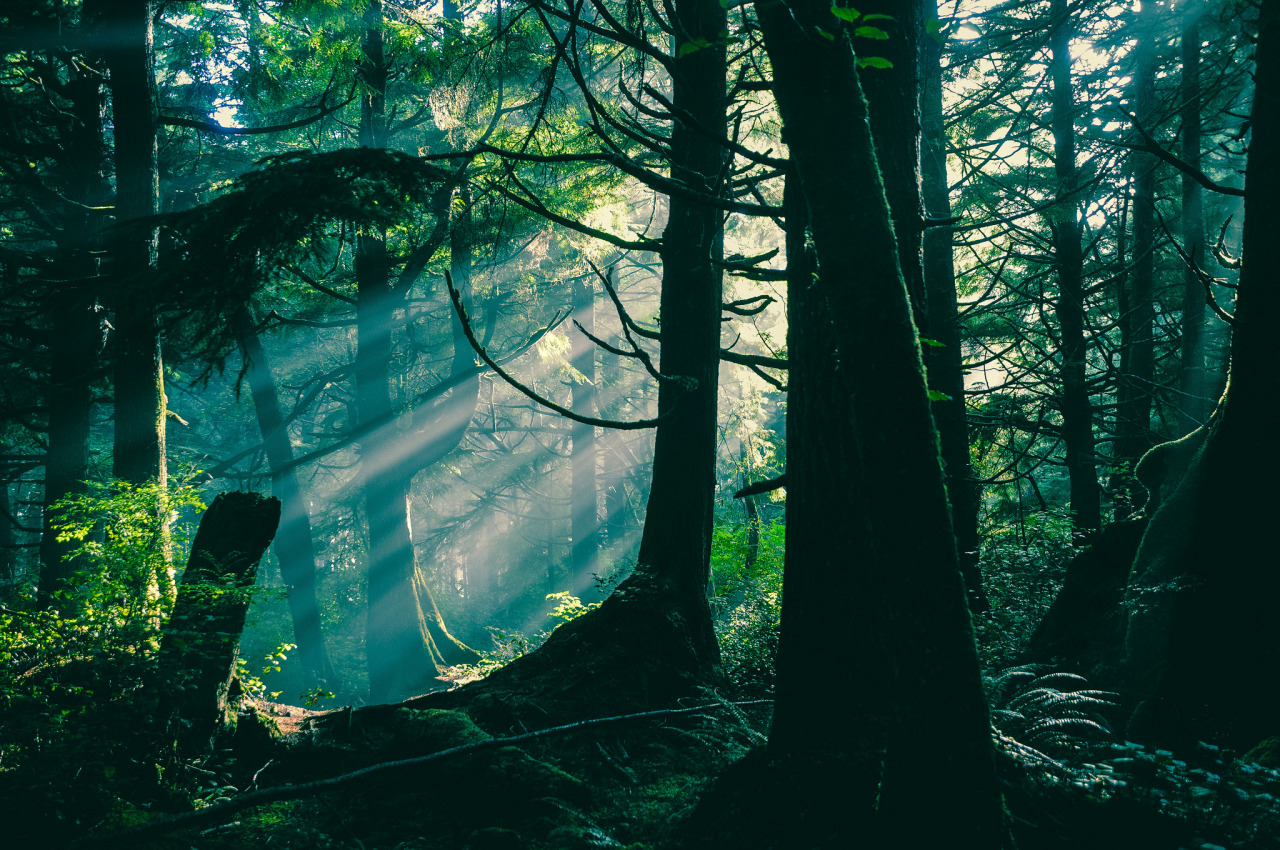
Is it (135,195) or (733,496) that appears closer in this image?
(733,496)

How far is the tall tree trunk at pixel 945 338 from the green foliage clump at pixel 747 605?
1.80m

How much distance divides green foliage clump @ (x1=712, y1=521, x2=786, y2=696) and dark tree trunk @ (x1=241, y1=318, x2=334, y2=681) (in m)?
10.8

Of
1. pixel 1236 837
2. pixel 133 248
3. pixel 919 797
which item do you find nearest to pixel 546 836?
pixel 919 797

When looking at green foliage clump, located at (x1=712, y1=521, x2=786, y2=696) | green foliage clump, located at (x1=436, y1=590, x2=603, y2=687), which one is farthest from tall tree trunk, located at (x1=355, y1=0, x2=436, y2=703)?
green foliage clump, located at (x1=712, y1=521, x2=786, y2=696)

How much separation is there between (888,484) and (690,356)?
429cm

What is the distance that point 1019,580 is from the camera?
6988 millimetres

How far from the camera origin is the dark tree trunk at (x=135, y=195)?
773 centimetres

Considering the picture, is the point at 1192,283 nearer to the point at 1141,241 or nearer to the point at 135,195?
the point at 1141,241

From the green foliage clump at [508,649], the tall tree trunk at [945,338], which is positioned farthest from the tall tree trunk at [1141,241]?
the green foliage clump at [508,649]

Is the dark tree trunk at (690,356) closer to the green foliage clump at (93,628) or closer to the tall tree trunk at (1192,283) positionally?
the green foliage clump at (93,628)

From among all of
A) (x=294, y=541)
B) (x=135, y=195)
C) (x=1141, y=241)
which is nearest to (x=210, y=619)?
(x=135, y=195)

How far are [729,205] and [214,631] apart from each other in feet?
16.6

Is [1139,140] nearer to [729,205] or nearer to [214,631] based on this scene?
[729,205]

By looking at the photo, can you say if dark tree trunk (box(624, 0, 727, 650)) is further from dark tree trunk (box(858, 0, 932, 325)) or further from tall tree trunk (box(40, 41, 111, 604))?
tall tree trunk (box(40, 41, 111, 604))
